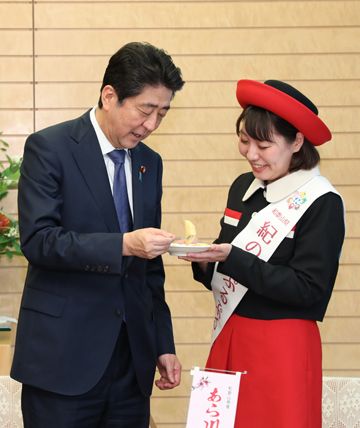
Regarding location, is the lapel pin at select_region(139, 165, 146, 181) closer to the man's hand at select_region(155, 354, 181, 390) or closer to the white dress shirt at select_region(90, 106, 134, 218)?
the white dress shirt at select_region(90, 106, 134, 218)

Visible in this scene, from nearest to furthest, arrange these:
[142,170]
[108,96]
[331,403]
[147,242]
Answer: [147,242] < [108,96] < [142,170] < [331,403]

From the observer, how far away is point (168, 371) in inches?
104

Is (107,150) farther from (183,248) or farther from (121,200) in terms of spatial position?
(183,248)

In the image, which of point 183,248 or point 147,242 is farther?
point 183,248

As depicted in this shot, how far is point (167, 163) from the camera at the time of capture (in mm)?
4719

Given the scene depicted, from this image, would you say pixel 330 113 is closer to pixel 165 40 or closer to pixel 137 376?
pixel 165 40

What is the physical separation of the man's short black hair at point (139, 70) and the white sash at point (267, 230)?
0.52 meters

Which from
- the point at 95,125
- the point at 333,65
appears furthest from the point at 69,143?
the point at 333,65

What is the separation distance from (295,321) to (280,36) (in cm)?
244

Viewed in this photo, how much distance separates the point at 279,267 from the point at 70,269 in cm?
64

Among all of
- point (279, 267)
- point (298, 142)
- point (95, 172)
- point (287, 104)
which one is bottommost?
point (279, 267)

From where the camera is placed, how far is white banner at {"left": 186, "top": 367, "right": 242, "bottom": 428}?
2.25 meters

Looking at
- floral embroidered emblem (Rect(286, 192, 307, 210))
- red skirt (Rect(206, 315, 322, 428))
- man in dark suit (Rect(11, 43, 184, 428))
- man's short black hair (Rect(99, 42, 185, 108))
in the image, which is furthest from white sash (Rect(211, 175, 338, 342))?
man's short black hair (Rect(99, 42, 185, 108))

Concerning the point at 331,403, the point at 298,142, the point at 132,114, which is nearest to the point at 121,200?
the point at 132,114
